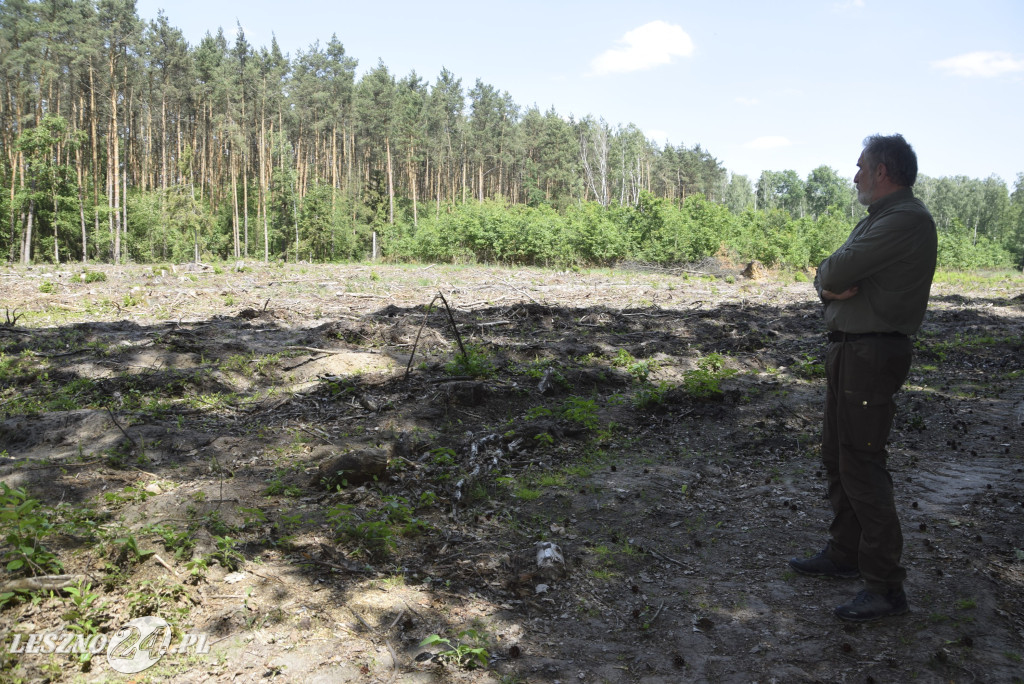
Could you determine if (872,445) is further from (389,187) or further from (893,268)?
(389,187)

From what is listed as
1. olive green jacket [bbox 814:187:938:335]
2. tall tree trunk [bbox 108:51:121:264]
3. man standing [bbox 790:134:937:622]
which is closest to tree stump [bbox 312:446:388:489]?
man standing [bbox 790:134:937:622]

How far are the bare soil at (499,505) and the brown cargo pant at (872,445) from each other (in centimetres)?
30

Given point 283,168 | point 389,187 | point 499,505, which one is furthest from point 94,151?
point 499,505

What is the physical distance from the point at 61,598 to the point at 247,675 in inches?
41.1

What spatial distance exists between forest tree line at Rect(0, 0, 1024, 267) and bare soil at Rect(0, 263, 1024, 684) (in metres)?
Answer: 28.7

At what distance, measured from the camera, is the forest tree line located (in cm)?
3622

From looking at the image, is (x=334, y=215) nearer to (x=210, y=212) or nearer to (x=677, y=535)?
(x=210, y=212)

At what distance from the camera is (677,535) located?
4.18 meters

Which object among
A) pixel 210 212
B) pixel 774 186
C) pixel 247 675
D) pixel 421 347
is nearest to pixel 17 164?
pixel 210 212

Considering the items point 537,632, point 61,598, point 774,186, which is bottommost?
point 537,632

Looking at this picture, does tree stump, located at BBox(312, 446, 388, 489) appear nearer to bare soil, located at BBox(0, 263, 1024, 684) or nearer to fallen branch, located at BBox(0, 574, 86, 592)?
bare soil, located at BBox(0, 263, 1024, 684)

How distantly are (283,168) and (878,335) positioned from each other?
5255 centimetres

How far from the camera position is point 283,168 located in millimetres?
49844

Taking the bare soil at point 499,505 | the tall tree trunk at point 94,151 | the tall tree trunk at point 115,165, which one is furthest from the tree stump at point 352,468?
the tall tree trunk at point 94,151
